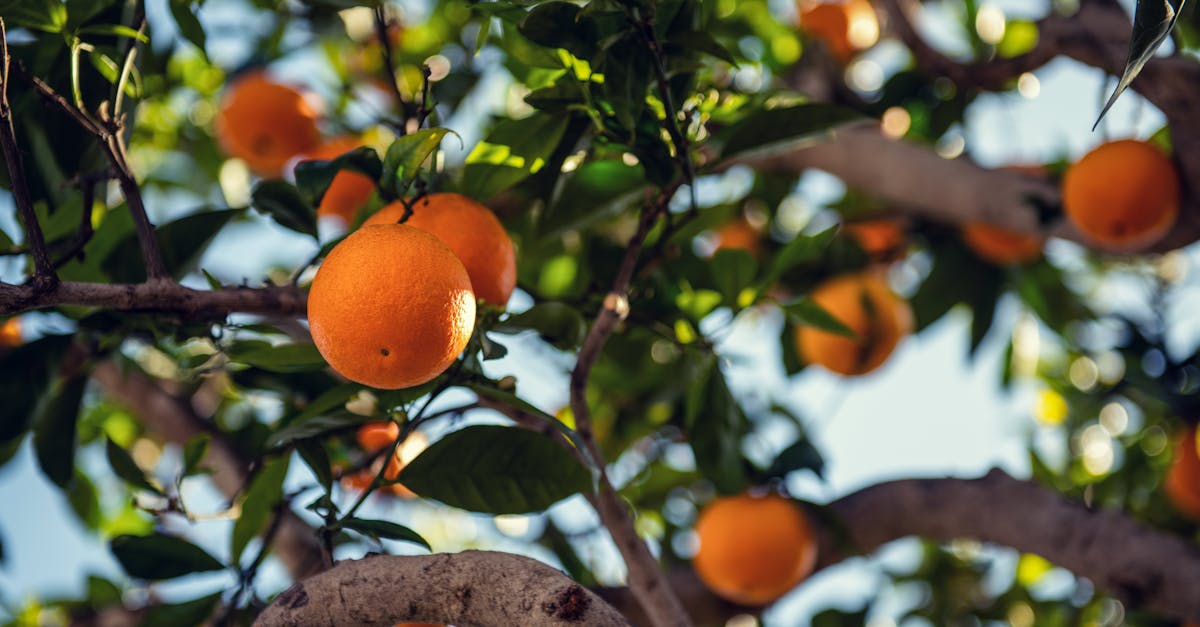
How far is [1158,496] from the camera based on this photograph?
210 centimetres

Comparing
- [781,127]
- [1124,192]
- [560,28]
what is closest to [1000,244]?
[1124,192]

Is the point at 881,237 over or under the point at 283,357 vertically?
under

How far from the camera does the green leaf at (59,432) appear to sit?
123 cm

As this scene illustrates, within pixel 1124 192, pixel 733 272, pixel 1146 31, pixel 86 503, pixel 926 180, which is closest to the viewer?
pixel 1146 31

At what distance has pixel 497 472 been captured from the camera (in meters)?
0.97

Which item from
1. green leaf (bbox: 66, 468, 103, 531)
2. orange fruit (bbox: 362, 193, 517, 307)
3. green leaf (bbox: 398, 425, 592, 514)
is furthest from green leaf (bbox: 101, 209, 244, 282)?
green leaf (bbox: 66, 468, 103, 531)

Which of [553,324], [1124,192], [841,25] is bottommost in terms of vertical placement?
[841,25]

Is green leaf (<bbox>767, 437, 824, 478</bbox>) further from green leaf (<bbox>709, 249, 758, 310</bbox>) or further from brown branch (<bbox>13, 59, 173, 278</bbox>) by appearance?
brown branch (<bbox>13, 59, 173, 278</bbox>)

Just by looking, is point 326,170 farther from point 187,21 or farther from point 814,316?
point 814,316

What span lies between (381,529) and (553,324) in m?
0.27

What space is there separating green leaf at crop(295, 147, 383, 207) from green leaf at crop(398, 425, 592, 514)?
0.26m

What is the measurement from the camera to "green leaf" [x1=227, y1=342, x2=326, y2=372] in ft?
3.16

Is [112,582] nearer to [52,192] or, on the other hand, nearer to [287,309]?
[52,192]

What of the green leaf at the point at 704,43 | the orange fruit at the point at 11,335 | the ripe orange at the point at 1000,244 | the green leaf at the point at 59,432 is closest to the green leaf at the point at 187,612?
the green leaf at the point at 59,432
